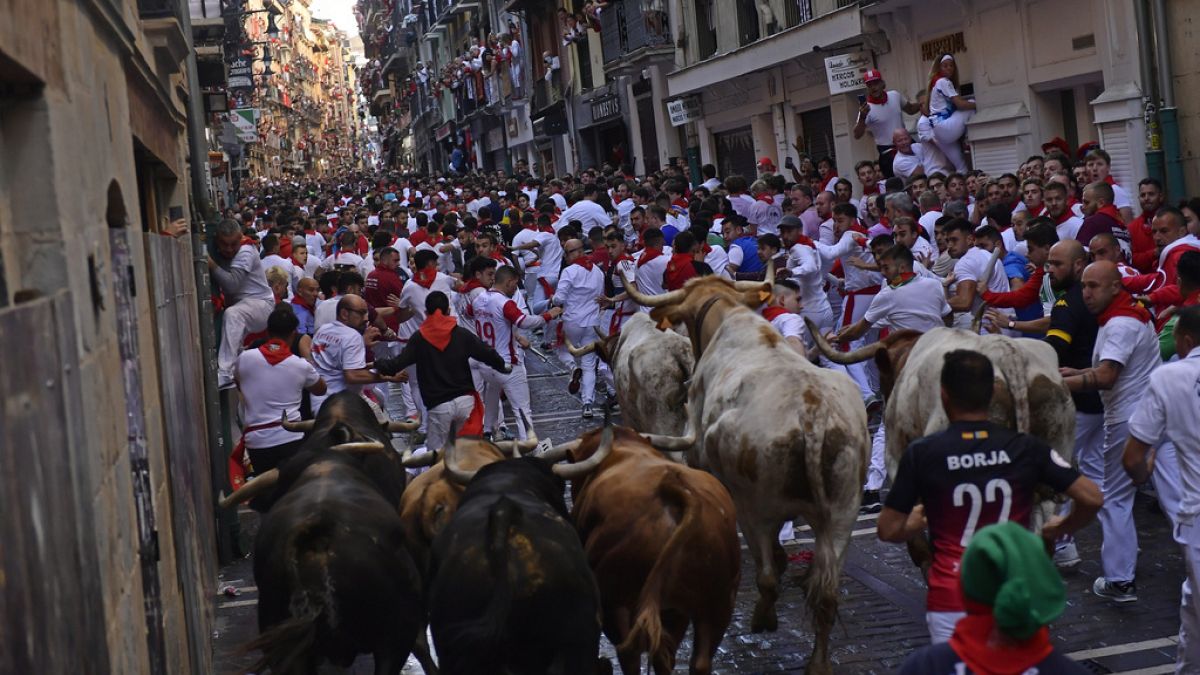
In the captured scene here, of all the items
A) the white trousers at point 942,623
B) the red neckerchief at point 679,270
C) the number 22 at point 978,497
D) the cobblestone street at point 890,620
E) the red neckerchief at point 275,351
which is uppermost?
the red neckerchief at point 679,270

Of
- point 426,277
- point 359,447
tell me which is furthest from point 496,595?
point 426,277

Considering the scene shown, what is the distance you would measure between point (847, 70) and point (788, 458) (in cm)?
1793

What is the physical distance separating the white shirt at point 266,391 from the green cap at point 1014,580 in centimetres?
765

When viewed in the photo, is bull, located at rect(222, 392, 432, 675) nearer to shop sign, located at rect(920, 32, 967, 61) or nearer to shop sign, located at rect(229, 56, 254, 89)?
shop sign, located at rect(920, 32, 967, 61)

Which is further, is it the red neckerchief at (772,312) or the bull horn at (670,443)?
the red neckerchief at (772,312)

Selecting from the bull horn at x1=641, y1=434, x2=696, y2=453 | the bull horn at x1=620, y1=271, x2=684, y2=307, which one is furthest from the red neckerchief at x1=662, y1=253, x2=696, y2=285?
the bull horn at x1=641, y1=434, x2=696, y2=453

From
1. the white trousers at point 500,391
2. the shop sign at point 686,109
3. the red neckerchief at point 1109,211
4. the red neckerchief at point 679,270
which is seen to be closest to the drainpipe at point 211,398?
the white trousers at point 500,391

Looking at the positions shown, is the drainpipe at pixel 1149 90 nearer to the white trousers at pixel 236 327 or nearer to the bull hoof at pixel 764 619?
the white trousers at pixel 236 327

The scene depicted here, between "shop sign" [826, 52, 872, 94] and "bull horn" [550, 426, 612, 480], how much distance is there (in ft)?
59.9

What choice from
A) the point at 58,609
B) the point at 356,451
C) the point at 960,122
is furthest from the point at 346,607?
the point at 960,122

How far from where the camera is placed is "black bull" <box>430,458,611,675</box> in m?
5.77

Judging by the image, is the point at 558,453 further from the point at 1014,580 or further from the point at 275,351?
the point at 1014,580

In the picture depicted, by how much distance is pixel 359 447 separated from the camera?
7.78 metres

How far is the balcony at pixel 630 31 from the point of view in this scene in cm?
3484
